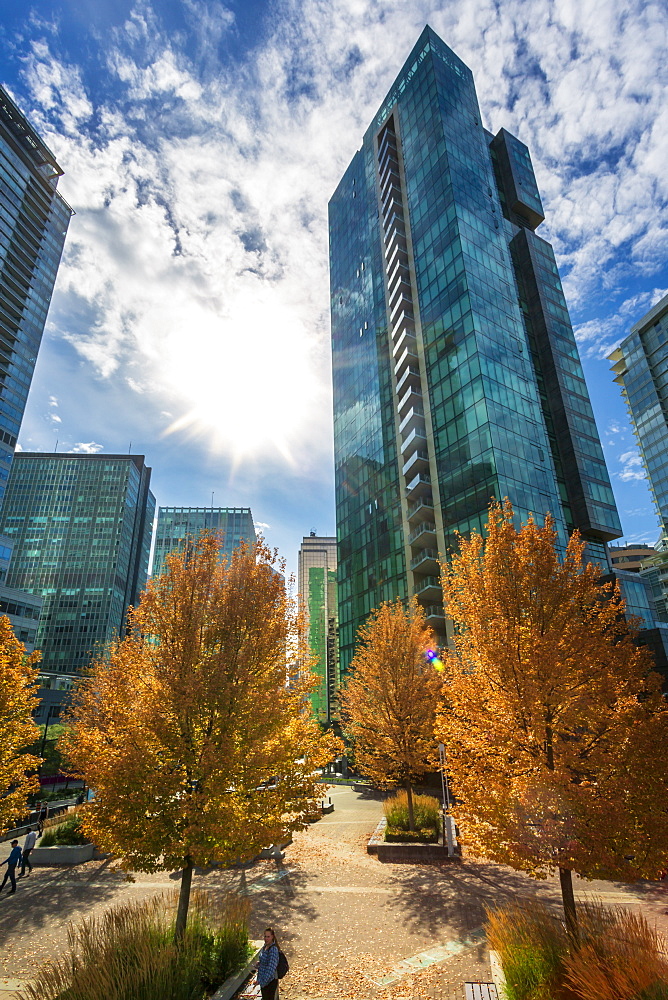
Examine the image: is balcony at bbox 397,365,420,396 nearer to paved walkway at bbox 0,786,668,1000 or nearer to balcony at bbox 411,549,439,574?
Result: balcony at bbox 411,549,439,574

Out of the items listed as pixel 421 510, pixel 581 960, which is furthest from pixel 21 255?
pixel 581 960

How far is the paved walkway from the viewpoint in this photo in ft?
28.8

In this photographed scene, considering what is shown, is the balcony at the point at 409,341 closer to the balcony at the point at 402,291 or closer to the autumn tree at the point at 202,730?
the balcony at the point at 402,291

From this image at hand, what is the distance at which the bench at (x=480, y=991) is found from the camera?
723 cm

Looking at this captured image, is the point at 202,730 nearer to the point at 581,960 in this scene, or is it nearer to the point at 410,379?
the point at 581,960

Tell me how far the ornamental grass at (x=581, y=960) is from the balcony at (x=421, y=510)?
37949mm

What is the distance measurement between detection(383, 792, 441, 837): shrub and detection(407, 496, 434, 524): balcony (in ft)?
90.3

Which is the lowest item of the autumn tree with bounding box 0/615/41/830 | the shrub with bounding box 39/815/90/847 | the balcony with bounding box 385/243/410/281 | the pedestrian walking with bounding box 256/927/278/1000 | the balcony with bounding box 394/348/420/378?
the shrub with bounding box 39/815/90/847

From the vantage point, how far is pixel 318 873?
15680 millimetres

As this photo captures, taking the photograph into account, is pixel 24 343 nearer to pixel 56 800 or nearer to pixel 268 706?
pixel 56 800

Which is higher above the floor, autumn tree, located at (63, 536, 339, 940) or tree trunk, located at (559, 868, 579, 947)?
autumn tree, located at (63, 536, 339, 940)

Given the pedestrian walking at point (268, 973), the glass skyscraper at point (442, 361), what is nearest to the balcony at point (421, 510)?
the glass skyscraper at point (442, 361)

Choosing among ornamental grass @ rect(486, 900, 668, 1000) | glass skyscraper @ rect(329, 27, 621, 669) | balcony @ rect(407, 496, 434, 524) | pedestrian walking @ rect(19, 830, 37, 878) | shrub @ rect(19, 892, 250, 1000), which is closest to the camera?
ornamental grass @ rect(486, 900, 668, 1000)

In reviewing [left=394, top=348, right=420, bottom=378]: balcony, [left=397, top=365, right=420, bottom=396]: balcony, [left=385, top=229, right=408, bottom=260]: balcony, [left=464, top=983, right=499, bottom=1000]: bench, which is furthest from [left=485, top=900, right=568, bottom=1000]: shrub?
[left=385, top=229, right=408, bottom=260]: balcony
